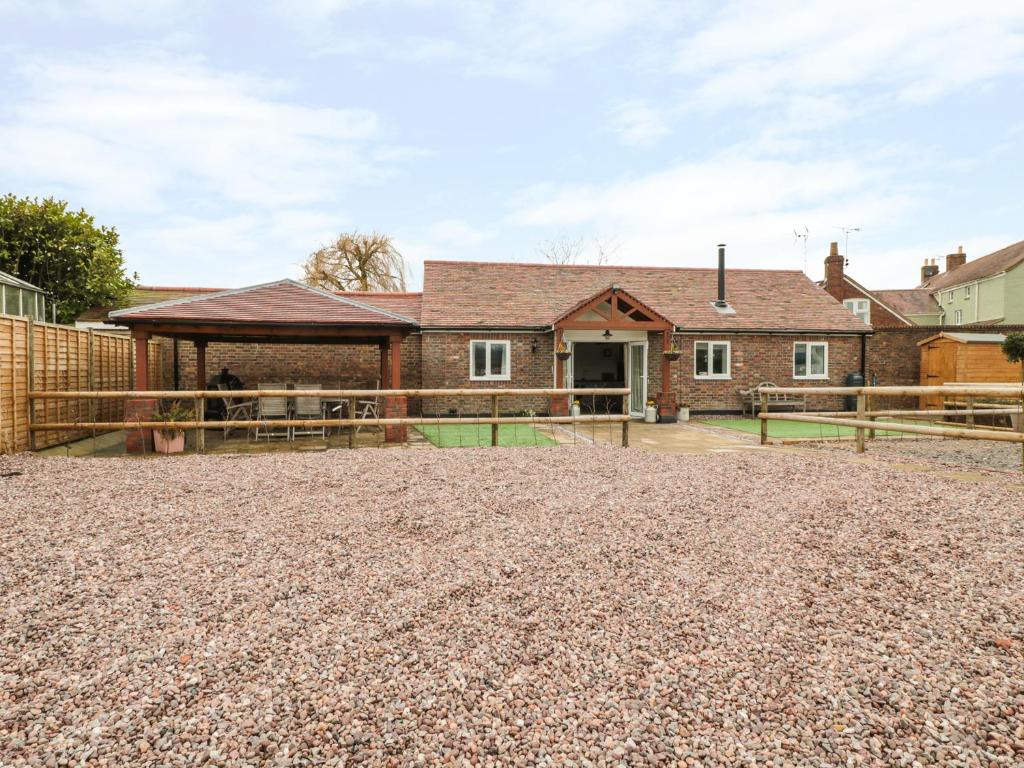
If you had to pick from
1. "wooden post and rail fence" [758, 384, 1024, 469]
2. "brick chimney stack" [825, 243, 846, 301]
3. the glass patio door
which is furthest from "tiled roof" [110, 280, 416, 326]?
"brick chimney stack" [825, 243, 846, 301]

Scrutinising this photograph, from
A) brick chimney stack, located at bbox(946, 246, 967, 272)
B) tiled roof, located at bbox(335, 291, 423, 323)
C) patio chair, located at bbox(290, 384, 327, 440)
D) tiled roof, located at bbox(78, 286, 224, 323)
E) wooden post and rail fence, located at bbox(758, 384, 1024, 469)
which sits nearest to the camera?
wooden post and rail fence, located at bbox(758, 384, 1024, 469)

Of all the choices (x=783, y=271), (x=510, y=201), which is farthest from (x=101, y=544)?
(x=510, y=201)

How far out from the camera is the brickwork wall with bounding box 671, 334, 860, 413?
1703 centimetres

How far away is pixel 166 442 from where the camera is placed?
9.16 m

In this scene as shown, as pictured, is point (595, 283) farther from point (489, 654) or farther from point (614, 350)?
point (489, 654)

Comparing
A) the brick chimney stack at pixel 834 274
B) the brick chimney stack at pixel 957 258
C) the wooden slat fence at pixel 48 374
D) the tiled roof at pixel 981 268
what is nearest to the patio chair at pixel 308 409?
the wooden slat fence at pixel 48 374

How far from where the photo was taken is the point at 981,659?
2.76 metres

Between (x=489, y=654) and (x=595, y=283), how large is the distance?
56.1 ft

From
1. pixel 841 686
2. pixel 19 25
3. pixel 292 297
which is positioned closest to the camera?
pixel 841 686

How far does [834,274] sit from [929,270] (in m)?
24.2

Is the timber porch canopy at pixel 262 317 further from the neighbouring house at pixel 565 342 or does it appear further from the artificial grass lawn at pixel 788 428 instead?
the artificial grass lawn at pixel 788 428

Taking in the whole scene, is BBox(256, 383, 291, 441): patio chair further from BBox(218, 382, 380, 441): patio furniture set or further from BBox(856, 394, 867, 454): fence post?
BBox(856, 394, 867, 454): fence post

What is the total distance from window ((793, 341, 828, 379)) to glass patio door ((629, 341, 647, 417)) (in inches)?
199

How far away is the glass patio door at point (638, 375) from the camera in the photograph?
16.3 metres
